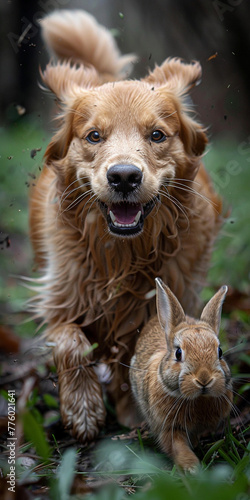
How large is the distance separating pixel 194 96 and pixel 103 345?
150 cm

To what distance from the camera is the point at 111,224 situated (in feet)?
9.04

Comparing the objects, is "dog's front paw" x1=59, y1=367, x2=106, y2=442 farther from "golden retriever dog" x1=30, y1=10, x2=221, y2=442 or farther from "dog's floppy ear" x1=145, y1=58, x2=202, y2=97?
"dog's floppy ear" x1=145, y1=58, x2=202, y2=97

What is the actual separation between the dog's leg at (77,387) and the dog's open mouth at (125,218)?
2.60 feet

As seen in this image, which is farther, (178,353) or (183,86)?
(183,86)

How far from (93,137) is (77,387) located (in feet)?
4.47

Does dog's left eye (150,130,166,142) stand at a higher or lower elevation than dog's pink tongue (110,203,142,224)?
higher

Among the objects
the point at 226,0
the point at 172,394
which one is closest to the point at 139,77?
the point at 226,0

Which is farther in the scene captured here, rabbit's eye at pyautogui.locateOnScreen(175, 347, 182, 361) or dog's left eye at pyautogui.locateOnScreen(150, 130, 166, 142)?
dog's left eye at pyautogui.locateOnScreen(150, 130, 166, 142)

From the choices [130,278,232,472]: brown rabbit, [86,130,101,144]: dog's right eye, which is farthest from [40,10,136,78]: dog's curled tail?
[130,278,232,472]: brown rabbit

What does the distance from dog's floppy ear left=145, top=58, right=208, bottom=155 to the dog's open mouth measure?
2.00 ft

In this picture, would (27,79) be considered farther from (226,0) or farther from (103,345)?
(103,345)

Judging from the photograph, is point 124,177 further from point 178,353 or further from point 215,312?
point 178,353

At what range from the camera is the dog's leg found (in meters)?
3.14

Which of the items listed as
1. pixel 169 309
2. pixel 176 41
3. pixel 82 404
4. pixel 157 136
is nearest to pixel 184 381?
pixel 169 309
